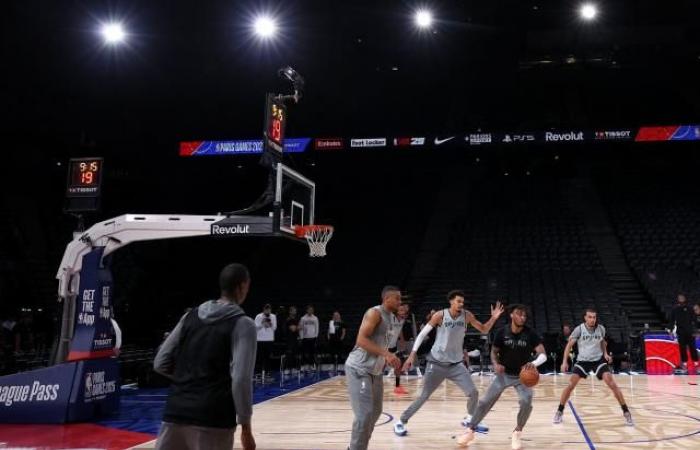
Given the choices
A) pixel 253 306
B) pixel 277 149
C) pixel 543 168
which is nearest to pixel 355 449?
pixel 277 149

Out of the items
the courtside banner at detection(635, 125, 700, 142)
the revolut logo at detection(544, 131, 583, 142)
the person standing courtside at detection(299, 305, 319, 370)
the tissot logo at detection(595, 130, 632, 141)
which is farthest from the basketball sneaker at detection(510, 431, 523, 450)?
the courtside banner at detection(635, 125, 700, 142)

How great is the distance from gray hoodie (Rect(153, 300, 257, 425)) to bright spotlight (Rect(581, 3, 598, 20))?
18.4 m

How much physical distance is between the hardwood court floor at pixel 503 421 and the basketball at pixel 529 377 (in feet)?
2.48

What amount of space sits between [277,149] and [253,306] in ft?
43.3

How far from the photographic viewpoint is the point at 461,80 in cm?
2509

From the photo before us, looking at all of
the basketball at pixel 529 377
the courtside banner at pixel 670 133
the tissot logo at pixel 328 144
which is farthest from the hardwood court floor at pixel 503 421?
the tissot logo at pixel 328 144

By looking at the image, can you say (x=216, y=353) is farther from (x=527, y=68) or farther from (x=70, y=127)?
(x=527, y=68)

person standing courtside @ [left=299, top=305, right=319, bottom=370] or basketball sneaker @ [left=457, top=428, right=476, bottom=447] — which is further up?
person standing courtside @ [left=299, top=305, right=319, bottom=370]

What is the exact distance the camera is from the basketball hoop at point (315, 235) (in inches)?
405

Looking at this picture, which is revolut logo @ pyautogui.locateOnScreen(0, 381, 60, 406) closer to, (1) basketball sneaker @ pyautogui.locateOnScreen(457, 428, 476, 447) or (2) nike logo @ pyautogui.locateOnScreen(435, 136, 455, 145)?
(1) basketball sneaker @ pyautogui.locateOnScreen(457, 428, 476, 447)

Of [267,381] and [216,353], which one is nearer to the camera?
[216,353]

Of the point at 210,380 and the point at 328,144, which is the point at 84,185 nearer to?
the point at 210,380

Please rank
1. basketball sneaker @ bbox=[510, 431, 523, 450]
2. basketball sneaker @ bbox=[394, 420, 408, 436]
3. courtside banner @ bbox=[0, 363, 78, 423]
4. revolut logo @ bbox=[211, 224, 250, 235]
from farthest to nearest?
revolut logo @ bbox=[211, 224, 250, 235] < courtside banner @ bbox=[0, 363, 78, 423] < basketball sneaker @ bbox=[394, 420, 408, 436] < basketball sneaker @ bbox=[510, 431, 523, 450]

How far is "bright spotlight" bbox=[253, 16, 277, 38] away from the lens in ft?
52.7
